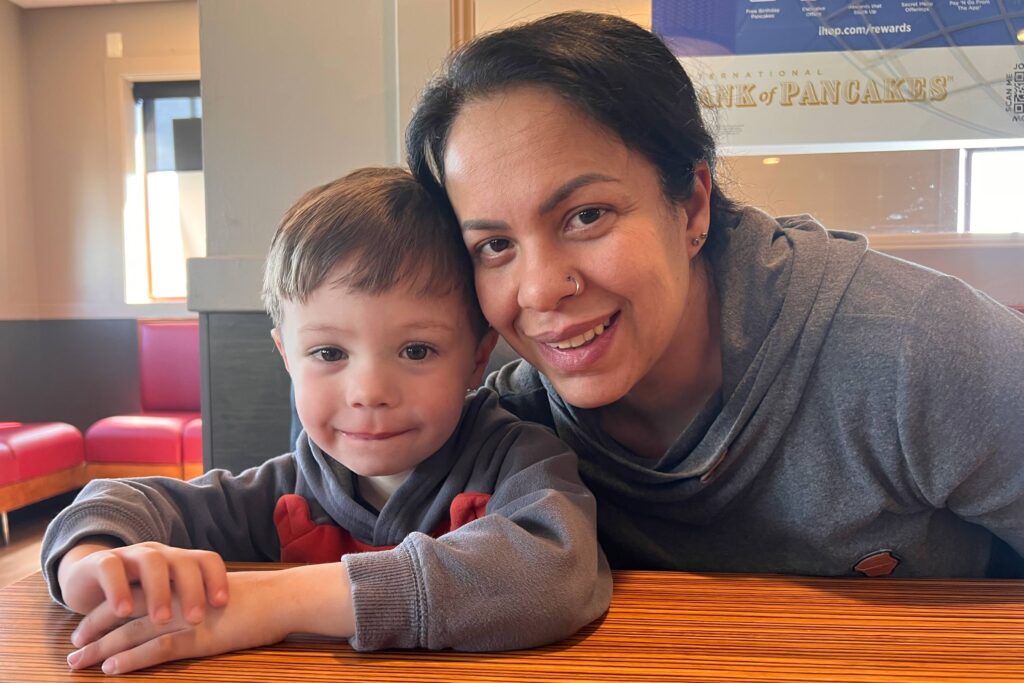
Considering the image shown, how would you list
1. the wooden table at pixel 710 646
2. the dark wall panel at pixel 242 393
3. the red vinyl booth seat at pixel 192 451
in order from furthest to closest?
1. the red vinyl booth seat at pixel 192 451
2. the dark wall panel at pixel 242 393
3. the wooden table at pixel 710 646

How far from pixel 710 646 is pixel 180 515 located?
23.5 inches

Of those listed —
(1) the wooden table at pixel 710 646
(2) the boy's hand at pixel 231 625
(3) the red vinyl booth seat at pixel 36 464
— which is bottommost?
(3) the red vinyl booth seat at pixel 36 464

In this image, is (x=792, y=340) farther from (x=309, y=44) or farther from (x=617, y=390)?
(x=309, y=44)

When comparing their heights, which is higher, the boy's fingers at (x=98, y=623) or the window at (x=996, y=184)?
the window at (x=996, y=184)

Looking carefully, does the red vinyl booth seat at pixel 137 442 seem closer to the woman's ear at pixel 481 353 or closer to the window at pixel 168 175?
the window at pixel 168 175

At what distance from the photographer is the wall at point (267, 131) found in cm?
168

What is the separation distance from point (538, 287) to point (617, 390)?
16 centimetres

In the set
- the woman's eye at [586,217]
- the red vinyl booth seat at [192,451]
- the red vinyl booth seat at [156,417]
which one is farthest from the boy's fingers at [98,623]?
the red vinyl booth seat at [192,451]

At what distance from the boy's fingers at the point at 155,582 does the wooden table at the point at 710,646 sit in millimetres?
40

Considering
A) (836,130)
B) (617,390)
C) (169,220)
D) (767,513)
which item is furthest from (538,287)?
(169,220)

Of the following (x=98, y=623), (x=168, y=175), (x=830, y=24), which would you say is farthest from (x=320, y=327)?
(x=168, y=175)

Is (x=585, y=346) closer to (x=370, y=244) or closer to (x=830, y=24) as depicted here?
(x=370, y=244)

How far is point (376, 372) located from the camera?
0.82 m

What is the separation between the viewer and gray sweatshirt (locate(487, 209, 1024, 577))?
0.84 metres
